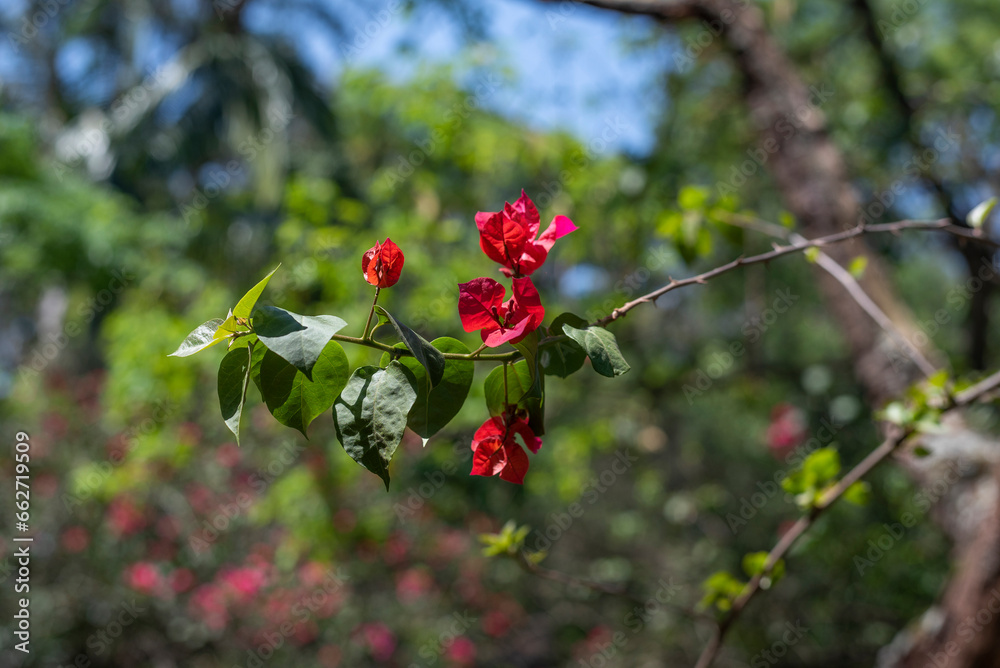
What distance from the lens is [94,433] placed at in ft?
13.7

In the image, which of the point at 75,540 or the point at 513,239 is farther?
the point at 75,540

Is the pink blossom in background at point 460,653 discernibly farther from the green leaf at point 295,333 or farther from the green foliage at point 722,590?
the green leaf at point 295,333

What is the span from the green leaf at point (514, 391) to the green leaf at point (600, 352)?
0.05m

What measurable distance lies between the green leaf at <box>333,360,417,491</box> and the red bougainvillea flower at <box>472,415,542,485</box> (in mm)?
81

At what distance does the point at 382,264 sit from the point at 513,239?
98 mm

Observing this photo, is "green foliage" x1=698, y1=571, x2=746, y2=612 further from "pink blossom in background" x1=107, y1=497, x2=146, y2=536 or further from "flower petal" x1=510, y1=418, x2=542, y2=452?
"pink blossom in background" x1=107, y1=497, x2=146, y2=536

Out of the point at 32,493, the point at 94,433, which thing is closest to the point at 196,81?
the point at 94,433

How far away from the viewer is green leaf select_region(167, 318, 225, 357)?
432 millimetres

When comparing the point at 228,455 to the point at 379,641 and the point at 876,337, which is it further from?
the point at 876,337

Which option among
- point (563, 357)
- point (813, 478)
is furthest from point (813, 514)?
point (563, 357)

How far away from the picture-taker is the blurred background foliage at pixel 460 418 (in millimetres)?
2682

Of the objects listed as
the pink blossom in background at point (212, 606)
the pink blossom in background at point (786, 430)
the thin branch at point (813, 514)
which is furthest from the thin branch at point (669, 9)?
the pink blossom in background at point (212, 606)

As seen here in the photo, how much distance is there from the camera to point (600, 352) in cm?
47

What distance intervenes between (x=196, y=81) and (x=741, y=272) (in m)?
5.41
